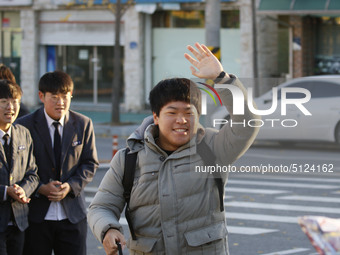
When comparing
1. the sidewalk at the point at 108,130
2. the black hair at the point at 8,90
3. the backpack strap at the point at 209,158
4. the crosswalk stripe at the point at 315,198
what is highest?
the black hair at the point at 8,90

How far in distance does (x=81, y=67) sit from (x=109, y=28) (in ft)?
6.86

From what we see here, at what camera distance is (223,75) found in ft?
12.0

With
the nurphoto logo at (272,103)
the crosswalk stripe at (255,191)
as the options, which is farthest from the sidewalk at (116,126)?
the nurphoto logo at (272,103)

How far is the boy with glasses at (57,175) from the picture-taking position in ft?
18.9

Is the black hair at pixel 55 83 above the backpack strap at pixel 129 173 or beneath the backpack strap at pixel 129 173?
above

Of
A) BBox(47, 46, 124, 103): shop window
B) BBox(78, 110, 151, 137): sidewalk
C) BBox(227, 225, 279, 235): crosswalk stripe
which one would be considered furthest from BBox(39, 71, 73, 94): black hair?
BBox(47, 46, 124, 103): shop window

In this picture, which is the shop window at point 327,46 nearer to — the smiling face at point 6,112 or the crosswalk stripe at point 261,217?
the crosswalk stripe at point 261,217

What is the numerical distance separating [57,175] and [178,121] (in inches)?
89.2

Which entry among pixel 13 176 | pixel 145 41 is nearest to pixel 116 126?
pixel 145 41

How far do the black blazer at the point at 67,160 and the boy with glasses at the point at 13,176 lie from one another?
0.35ft

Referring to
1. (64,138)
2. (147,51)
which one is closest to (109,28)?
(147,51)

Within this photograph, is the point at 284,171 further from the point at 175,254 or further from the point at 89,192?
the point at 89,192

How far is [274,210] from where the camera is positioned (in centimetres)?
1077

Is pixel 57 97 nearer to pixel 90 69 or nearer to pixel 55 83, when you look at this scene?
pixel 55 83
